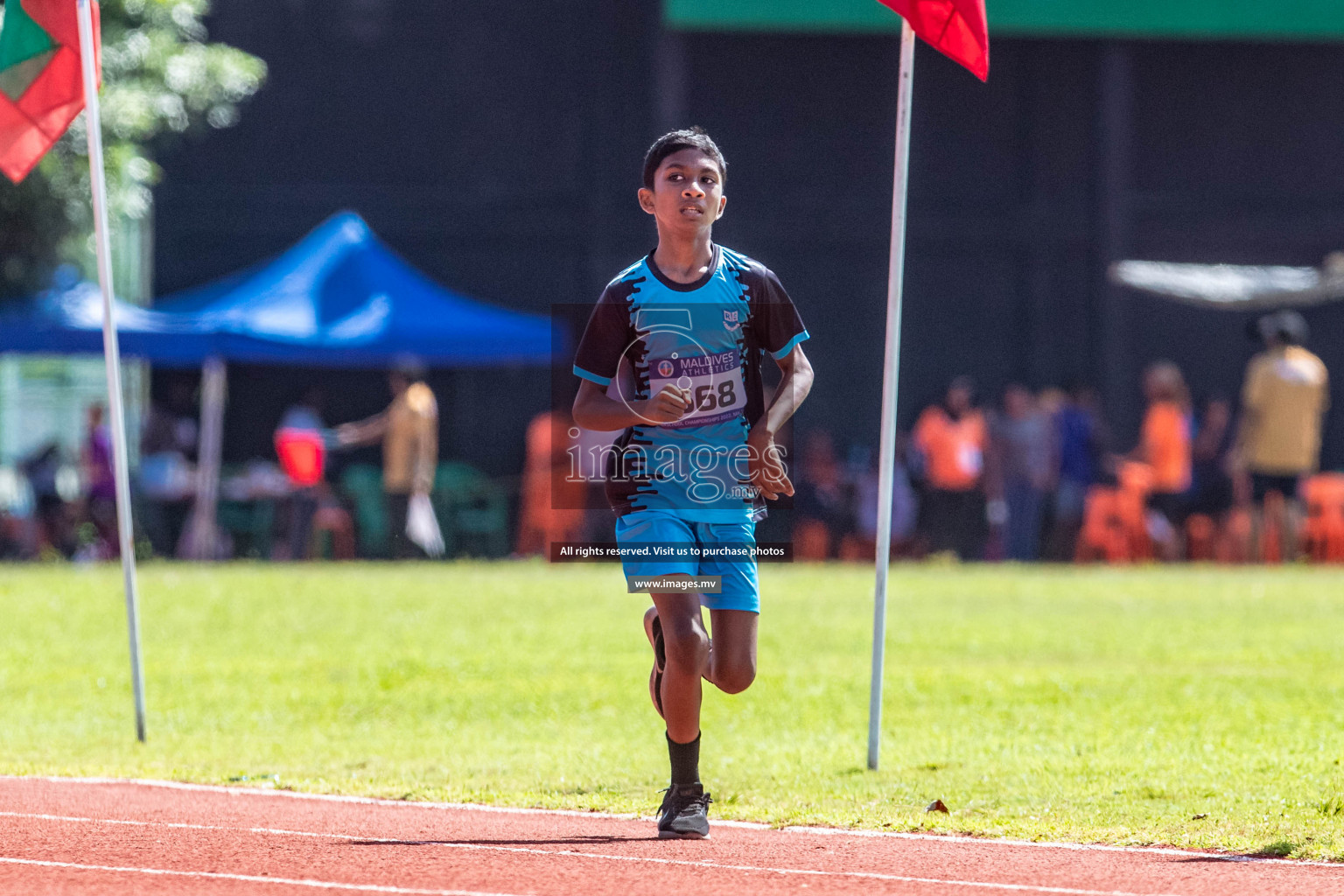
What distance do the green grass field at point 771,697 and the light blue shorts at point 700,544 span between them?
1.10m

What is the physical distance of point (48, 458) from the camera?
22.9 meters

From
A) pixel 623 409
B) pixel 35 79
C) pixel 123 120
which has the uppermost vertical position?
pixel 123 120

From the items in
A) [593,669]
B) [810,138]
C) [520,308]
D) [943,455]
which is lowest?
[593,669]

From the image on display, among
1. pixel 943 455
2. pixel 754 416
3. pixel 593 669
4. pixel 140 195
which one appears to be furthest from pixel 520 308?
pixel 754 416

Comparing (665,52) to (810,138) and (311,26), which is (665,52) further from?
(311,26)

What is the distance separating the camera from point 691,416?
6.73 metres

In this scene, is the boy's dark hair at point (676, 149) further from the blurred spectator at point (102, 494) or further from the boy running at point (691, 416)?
the blurred spectator at point (102, 494)

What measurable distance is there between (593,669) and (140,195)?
12.0 meters

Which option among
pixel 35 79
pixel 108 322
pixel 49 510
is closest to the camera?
pixel 108 322

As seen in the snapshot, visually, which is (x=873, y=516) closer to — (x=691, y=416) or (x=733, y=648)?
(x=733, y=648)

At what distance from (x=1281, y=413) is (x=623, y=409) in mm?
13727

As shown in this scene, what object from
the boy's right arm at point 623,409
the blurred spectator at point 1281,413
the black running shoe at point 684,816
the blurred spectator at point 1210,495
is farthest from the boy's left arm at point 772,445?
the blurred spectator at point 1210,495

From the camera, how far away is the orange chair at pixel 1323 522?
2053 cm

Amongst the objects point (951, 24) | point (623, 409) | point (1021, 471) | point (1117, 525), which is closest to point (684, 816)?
point (623, 409)
